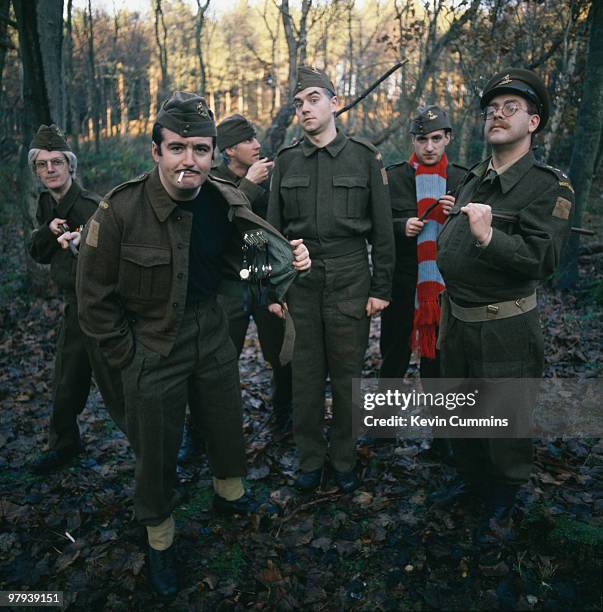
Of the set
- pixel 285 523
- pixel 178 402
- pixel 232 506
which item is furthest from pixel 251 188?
pixel 285 523

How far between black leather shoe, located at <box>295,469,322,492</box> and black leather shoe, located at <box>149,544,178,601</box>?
45.2 inches

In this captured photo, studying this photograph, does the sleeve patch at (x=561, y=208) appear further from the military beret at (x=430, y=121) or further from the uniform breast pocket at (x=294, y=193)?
the uniform breast pocket at (x=294, y=193)

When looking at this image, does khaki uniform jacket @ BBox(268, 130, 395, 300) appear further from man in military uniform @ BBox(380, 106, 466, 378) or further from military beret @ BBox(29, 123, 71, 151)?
military beret @ BBox(29, 123, 71, 151)

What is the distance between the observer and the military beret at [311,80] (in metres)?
3.76

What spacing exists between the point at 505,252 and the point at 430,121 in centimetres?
Result: 184

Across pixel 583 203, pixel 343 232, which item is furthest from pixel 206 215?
pixel 583 203

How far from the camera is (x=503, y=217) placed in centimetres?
297

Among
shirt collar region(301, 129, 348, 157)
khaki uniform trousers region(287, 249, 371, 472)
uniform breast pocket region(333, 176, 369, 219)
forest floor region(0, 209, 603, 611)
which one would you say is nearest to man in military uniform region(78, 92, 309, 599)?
forest floor region(0, 209, 603, 611)

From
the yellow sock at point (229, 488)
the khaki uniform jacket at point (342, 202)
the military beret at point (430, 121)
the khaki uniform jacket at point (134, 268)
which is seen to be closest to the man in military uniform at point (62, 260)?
the khaki uniform jacket at point (134, 268)

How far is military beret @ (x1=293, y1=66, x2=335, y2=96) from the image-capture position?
12.3 feet

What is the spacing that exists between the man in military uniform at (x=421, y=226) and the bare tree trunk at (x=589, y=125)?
4497mm

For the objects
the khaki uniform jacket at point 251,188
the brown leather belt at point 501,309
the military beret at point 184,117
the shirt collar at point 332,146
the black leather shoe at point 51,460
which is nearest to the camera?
the military beret at point 184,117

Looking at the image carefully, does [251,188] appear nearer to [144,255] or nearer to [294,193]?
[294,193]

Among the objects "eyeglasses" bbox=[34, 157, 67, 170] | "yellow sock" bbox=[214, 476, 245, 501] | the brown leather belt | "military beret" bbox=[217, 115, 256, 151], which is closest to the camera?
the brown leather belt
